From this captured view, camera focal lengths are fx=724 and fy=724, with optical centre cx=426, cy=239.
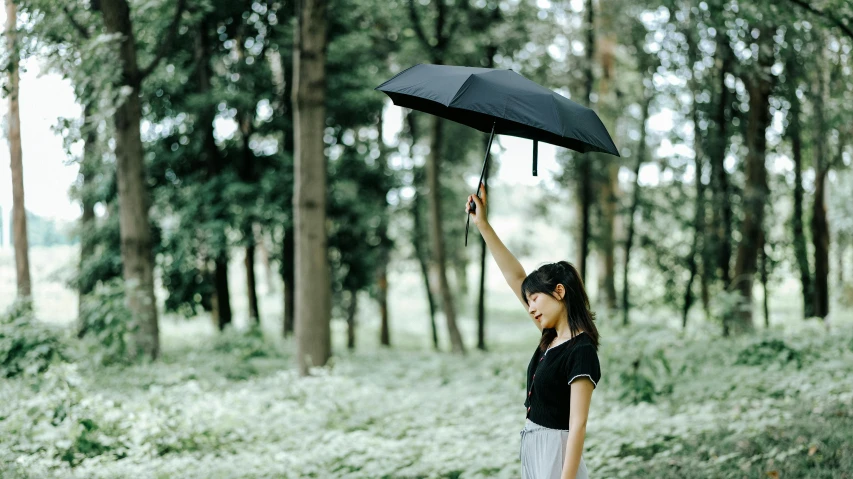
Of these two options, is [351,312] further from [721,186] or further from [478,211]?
[478,211]

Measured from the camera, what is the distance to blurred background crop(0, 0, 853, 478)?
23.3 ft

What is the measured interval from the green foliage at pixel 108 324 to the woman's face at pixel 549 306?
369 inches

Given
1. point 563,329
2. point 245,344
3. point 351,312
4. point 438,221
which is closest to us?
point 563,329

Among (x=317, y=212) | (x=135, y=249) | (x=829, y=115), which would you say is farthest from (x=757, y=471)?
(x=829, y=115)

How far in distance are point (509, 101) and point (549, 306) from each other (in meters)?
1.21

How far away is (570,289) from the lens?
11.2ft

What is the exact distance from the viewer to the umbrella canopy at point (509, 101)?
3.88m

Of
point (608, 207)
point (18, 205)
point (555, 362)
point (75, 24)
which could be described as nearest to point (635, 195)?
point (608, 207)

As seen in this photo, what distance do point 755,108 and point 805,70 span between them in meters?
1.23

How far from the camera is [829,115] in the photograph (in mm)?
16188

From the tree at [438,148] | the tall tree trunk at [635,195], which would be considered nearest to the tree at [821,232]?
the tall tree trunk at [635,195]

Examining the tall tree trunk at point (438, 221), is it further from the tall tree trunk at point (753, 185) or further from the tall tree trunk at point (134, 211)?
the tall tree trunk at point (134, 211)

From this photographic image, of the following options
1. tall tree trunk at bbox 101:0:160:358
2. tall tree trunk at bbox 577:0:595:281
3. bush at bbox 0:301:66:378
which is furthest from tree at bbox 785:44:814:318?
bush at bbox 0:301:66:378

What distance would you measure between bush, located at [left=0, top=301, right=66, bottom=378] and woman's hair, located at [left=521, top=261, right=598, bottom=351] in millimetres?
7555
